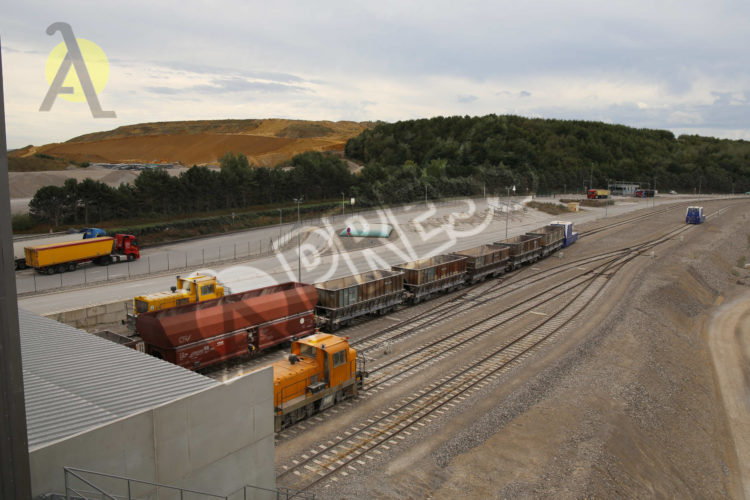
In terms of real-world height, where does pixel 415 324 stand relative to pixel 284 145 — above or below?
below

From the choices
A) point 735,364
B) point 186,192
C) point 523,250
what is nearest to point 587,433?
point 735,364

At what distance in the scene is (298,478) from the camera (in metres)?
16.2

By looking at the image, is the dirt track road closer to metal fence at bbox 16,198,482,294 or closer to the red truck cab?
metal fence at bbox 16,198,482,294

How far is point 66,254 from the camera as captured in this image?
1713 inches

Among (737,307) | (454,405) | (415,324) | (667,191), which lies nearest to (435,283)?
(415,324)

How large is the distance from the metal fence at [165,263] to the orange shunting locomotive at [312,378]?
24174 mm

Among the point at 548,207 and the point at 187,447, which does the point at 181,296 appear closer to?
the point at 187,447

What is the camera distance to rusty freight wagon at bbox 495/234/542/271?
159ft

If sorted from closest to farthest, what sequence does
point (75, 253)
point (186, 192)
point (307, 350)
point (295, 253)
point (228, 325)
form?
point (307, 350), point (228, 325), point (75, 253), point (295, 253), point (186, 192)

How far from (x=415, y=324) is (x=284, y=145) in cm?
16235

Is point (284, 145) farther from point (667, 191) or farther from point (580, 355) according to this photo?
point (580, 355)

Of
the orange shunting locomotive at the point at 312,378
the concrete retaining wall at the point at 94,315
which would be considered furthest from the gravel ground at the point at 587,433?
the concrete retaining wall at the point at 94,315

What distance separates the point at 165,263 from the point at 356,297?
26718mm

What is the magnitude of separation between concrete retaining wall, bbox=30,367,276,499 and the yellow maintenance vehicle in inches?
612
